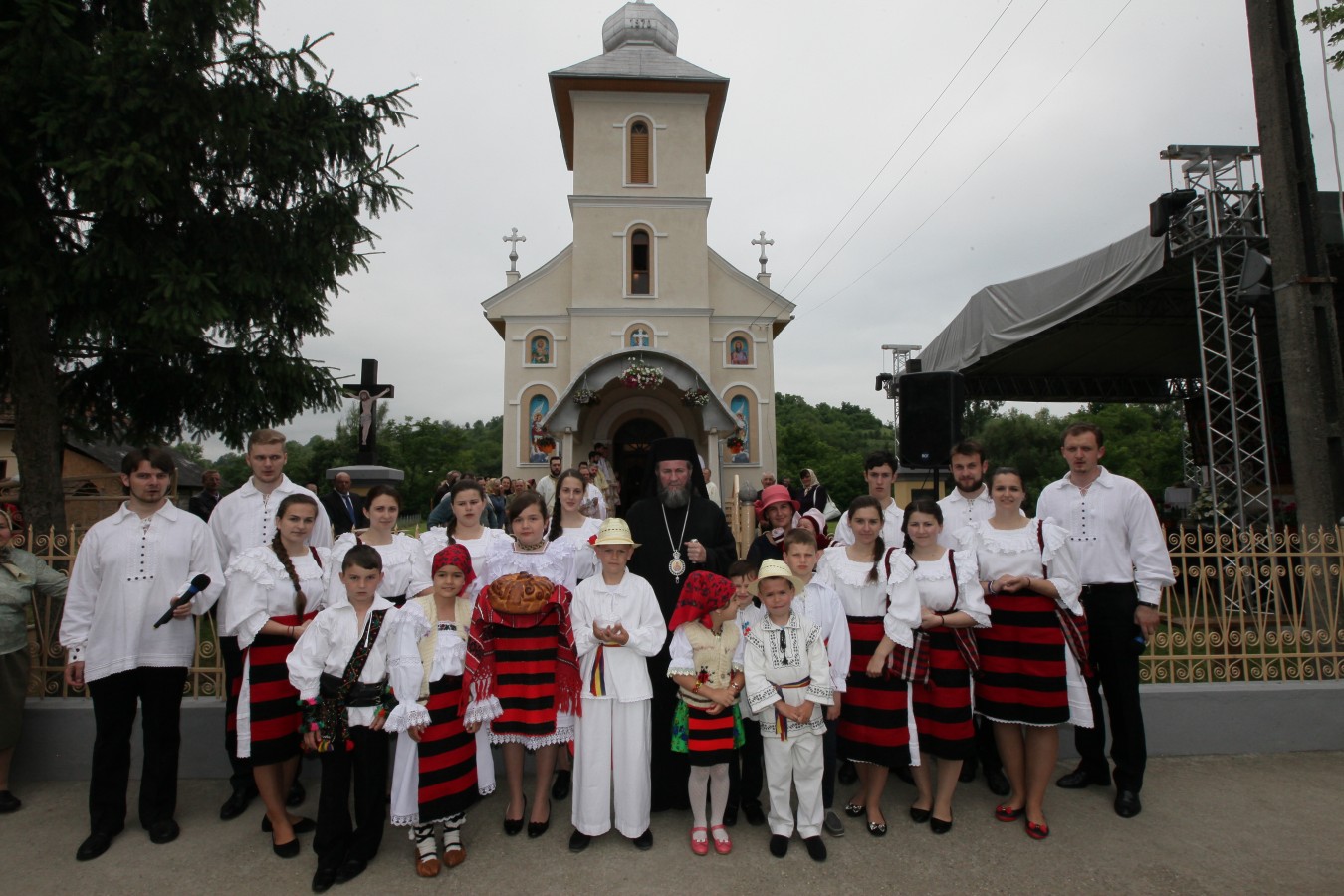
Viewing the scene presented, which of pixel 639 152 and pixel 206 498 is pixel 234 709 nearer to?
pixel 206 498

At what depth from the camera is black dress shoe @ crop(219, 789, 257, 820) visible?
4.00m

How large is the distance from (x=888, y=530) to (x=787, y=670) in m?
1.44

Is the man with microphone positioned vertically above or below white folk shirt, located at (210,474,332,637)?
below

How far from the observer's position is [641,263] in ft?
61.2

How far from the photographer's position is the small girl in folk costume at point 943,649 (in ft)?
12.2

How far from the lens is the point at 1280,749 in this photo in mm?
4902

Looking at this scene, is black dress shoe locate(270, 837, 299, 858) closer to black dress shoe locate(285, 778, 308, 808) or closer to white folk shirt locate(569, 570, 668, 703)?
black dress shoe locate(285, 778, 308, 808)

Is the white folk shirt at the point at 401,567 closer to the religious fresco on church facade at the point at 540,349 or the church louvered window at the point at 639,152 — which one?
the religious fresco on church facade at the point at 540,349

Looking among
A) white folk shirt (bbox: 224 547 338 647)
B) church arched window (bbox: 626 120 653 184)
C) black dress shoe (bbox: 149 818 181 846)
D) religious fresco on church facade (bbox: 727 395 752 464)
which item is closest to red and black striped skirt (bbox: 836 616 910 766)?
white folk shirt (bbox: 224 547 338 647)

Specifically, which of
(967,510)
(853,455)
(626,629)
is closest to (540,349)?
(967,510)

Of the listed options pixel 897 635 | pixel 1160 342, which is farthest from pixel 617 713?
pixel 1160 342

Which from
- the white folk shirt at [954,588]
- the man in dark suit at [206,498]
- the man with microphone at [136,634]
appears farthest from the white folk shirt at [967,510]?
the man in dark suit at [206,498]

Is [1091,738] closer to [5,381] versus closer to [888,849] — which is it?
[888,849]

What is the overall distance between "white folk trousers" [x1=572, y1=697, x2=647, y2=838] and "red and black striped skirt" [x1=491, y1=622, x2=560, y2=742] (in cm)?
20
